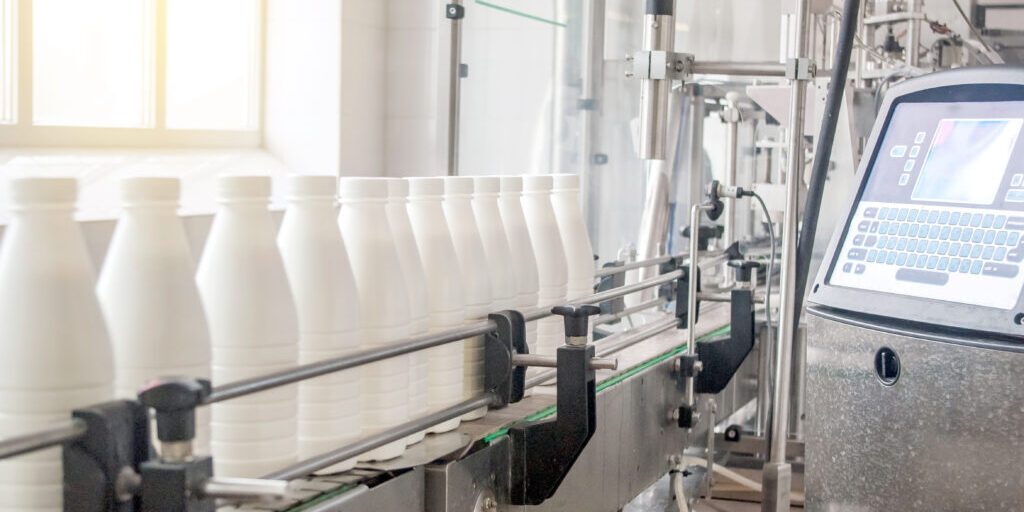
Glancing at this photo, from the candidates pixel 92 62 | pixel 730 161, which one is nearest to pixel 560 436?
pixel 730 161

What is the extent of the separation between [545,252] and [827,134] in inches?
14.2

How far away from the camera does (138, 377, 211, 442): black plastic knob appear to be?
1.82 ft

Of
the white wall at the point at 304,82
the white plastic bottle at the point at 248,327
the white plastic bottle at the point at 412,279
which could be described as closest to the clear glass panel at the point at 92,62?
the white wall at the point at 304,82

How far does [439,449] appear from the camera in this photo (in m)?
0.87

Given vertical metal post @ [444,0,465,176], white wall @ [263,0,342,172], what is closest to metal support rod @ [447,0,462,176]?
vertical metal post @ [444,0,465,176]

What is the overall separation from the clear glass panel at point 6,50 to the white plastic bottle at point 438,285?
215cm

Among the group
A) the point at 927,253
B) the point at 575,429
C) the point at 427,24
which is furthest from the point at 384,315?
the point at 427,24

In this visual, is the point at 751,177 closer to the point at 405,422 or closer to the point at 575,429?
the point at 575,429

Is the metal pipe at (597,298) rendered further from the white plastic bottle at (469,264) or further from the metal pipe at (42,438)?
the metal pipe at (42,438)

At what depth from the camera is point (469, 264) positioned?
0.95 meters

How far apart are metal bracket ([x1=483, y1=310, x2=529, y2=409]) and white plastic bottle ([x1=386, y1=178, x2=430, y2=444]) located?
0.30 feet

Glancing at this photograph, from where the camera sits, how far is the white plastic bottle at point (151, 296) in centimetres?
62

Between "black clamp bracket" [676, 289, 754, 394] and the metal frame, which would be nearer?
the metal frame

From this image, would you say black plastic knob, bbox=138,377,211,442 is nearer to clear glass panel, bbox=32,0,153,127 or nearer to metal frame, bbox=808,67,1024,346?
metal frame, bbox=808,67,1024,346
